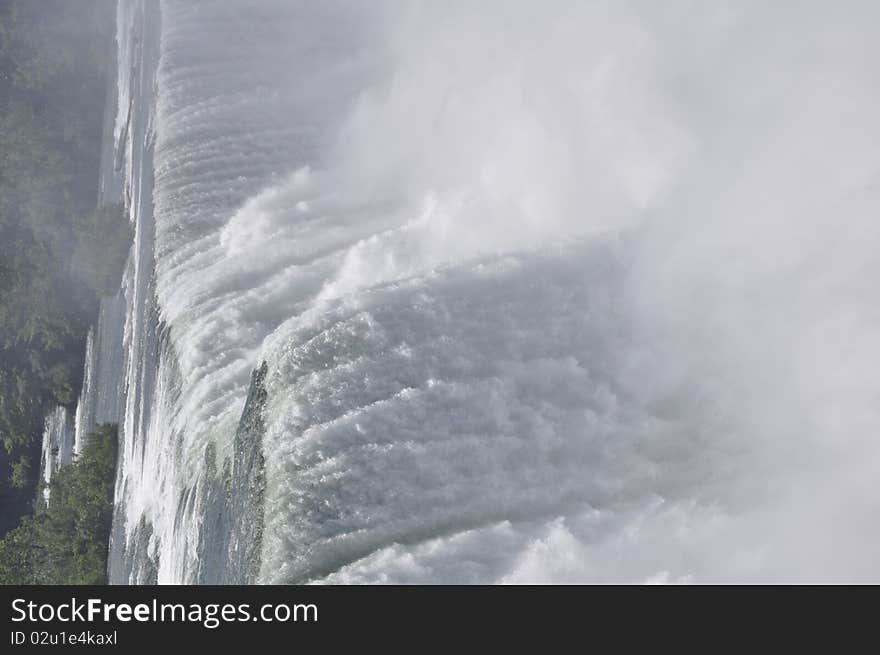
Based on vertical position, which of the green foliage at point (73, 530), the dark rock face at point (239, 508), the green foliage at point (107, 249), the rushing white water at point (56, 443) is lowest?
the dark rock face at point (239, 508)

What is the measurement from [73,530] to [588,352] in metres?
13.8

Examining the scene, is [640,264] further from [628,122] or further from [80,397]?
[80,397]

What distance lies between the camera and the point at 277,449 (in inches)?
349

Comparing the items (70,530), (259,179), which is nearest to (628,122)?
(259,179)

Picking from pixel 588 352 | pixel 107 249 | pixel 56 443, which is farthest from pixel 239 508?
pixel 56 443

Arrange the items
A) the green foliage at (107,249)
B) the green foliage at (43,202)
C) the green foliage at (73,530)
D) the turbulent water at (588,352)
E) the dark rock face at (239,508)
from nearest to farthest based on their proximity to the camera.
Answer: the turbulent water at (588,352) < the dark rock face at (239,508) < the green foliage at (73,530) < the green foliage at (107,249) < the green foliage at (43,202)

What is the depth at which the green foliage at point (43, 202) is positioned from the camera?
25094 millimetres

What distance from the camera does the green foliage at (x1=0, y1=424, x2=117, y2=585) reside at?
18.5 m

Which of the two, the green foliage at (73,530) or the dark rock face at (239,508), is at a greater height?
the green foliage at (73,530)

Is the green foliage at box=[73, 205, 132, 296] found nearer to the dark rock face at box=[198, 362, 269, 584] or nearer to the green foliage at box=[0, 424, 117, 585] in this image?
the green foliage at box=[0, 424, 117, 585]

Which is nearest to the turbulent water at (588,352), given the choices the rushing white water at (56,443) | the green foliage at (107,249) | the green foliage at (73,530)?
the green foliage at (73,530)

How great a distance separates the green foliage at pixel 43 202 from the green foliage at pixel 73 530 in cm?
422

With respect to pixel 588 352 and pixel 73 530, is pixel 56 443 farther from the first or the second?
pixel 588 352

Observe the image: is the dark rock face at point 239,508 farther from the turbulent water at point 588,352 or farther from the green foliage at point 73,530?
the green foliage at point 73,530
